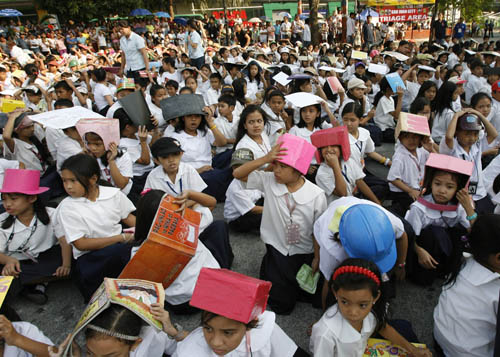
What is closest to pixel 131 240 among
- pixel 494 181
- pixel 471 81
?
pixel 494 181

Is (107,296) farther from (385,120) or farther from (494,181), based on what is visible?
(385,120)

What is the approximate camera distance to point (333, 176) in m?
2.90

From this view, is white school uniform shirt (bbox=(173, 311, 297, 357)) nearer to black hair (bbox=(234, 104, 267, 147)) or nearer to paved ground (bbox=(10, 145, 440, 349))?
paved ground (bbox=(10, 145, 440, 349))

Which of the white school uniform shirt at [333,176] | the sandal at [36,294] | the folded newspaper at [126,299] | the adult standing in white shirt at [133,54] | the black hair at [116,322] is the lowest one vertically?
the sandal at [36,294]

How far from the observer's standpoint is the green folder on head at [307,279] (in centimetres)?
235

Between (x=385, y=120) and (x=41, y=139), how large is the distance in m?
5.29

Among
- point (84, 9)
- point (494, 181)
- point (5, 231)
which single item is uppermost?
point (84, 9)

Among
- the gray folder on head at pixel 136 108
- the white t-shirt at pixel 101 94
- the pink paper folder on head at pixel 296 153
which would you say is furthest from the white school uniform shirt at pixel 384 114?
the white t-shirt at pixel 101 94

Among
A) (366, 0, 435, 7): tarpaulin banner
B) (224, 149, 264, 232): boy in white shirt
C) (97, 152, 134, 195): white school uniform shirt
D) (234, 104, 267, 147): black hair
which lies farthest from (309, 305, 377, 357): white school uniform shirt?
(366, 0, 435, 7): tarpaulin banner

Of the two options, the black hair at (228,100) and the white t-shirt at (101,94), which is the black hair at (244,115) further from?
the white t-shirt at (101,94)

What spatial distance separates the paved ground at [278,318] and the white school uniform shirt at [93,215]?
1.56 feet

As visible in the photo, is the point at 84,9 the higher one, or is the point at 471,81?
the point at 84,9

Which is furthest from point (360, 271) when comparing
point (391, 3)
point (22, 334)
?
point (391, 3)

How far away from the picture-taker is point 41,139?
15.8 ft
